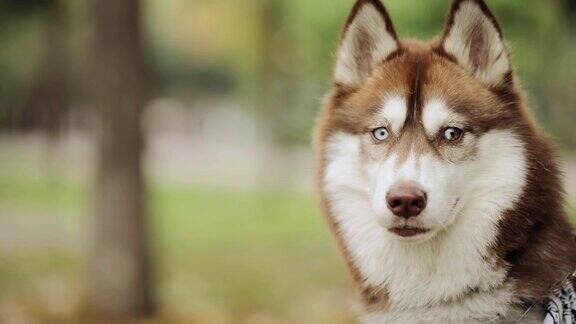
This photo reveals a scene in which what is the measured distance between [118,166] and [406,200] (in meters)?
5.19

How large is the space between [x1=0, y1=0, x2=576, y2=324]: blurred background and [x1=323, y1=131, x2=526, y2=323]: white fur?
0.37 metres

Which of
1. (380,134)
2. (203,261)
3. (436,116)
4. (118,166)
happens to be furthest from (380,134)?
(203,261)

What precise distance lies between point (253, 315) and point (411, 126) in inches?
229

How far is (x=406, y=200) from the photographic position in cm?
268

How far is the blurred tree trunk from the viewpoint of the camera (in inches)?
290

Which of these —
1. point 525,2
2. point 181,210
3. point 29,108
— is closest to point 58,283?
point 525,2

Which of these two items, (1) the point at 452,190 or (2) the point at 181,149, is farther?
(2) the point at 181,149

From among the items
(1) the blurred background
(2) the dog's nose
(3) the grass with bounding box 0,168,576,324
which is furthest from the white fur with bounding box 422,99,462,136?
(3) the grass with bounding box 0,168,576,324

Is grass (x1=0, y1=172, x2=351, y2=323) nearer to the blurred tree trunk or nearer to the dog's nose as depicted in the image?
the blurred tree trunk

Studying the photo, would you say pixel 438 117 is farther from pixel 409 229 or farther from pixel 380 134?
pixel 409 229

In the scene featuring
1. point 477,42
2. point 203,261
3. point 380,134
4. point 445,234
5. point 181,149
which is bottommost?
point 203,261

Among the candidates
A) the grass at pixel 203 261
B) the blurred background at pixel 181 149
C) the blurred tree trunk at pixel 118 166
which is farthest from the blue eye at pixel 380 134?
the blurred tree trunk at pixel 118 166

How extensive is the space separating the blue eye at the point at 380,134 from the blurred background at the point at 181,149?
28.5 inches

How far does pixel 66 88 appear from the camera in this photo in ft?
62.9
